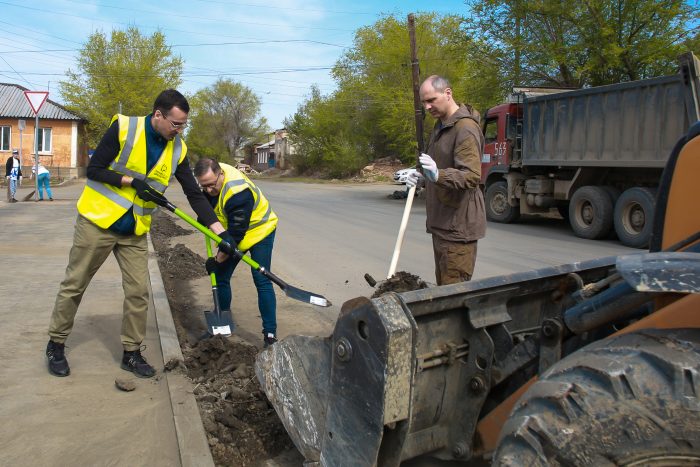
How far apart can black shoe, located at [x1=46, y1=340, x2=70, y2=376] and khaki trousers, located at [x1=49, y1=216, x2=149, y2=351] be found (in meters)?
0.06

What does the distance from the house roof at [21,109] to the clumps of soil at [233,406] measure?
4295 cm

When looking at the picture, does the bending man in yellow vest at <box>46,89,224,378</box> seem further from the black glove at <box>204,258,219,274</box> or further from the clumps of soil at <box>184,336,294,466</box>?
the black glove at <box>204,258,219,274</box>

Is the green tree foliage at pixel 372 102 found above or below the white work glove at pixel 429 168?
above

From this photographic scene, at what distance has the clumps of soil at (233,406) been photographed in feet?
10.7

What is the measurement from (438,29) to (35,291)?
40.4 metres

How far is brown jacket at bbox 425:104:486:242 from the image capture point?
383cm

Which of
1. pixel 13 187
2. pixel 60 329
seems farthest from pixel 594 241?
pixel 13 187

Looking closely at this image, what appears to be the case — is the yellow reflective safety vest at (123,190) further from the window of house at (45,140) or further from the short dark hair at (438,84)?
the window of house at (45,140)

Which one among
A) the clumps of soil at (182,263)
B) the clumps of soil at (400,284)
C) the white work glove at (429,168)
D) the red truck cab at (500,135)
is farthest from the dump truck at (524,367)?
the red truck cab at (500,135)

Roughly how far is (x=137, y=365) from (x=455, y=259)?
223 cm

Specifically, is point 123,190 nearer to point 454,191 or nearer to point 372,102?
point 454,191

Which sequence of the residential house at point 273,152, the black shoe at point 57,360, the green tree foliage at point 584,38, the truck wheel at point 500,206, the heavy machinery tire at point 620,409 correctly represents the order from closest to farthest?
the heavy machinery tire at point 620,409 → the black shoe at point 57,360 → the truck wheel at point 500,206 → the green tree foliage at point 584,38 → the residential house at point 273,152

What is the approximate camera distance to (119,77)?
43.4 meters

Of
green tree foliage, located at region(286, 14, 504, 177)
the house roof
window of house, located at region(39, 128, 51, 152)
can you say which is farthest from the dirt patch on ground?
the house roof
